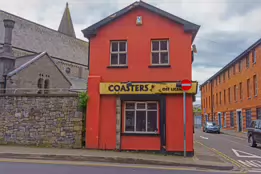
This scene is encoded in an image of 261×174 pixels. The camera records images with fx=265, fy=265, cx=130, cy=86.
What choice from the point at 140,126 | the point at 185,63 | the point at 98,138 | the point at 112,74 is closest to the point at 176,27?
the point at 185,63

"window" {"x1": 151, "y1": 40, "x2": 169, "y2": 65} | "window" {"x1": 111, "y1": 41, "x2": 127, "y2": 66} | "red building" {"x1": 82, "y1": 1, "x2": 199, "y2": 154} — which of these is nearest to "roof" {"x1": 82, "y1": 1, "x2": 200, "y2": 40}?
"red building" {"x1": 82, "y1": 1, "x2": 199, "y2": 154}

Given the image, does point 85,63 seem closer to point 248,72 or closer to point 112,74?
point 248,72

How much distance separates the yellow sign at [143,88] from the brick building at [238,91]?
760 inches

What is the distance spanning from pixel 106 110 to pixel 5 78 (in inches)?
592

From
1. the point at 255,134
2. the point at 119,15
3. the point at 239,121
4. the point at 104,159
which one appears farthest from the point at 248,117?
the point at 104,159

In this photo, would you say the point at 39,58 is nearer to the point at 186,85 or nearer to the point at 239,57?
the point at 186,85

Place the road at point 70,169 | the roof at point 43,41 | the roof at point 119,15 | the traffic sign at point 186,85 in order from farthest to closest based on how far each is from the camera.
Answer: the roof at point 43,41 → the roof at point 119,15 → the traffic sign at point 186,85 → the road at point 70,169

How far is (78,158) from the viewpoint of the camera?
10.5m

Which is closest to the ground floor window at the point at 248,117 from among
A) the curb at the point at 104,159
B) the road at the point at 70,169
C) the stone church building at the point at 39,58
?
the stone church building at the point at 39,58

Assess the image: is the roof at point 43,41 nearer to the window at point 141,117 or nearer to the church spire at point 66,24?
the church spire at point 66,24

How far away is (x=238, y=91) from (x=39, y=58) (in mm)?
25505

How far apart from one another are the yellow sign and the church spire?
54313mm

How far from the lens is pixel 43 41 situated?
43.8 metres

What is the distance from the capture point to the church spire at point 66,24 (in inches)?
2552
